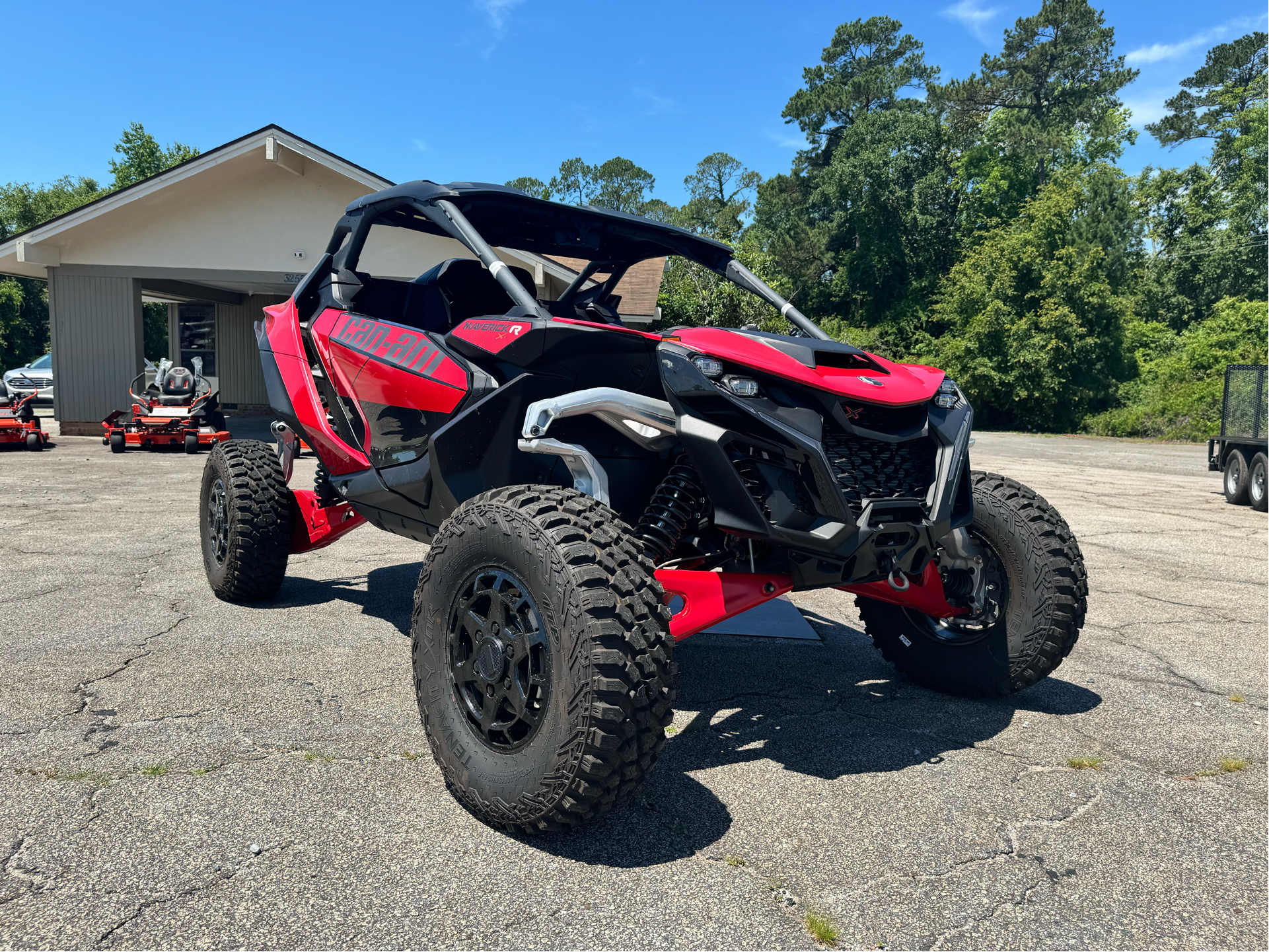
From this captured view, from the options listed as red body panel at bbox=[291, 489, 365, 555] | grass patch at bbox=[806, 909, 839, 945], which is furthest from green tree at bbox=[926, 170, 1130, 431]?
grass patch at bbox=[806, 909, 839, 945]

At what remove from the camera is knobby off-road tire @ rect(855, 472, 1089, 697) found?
3410mm

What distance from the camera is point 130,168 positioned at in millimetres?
57844

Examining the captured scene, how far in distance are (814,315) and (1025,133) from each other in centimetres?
1534

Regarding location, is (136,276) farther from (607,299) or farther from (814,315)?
(814,315)

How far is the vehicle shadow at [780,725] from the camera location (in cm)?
255

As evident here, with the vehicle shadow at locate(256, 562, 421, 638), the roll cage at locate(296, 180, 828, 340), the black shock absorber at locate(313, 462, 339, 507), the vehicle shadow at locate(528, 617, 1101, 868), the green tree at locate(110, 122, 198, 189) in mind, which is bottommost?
the vehicle shadow at locate(256, 562, 421, 638)

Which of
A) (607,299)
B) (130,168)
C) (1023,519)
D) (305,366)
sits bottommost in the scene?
(1023,519)

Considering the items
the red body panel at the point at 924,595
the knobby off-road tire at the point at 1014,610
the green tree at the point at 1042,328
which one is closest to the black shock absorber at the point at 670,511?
the red body panel at the point at 924,595

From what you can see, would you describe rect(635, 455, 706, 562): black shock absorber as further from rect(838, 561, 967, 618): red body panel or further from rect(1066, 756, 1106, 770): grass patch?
rect(1066, 756, 1106, 770): grass patch

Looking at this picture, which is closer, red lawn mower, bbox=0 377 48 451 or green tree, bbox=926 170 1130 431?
red lawn mower, bbox=0 377 48 451

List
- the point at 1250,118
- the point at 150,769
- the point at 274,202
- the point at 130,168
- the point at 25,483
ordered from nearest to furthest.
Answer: the point at 150,769
the point at 25,483
the point at 274,202
the point at 1250,118
the point at 130,168

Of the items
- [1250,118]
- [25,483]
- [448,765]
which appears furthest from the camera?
[1250,118]

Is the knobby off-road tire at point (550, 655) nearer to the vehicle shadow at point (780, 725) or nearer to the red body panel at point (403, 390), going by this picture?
the vehicle shadow at point (780, 725)

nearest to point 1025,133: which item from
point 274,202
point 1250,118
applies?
point 1250,118
